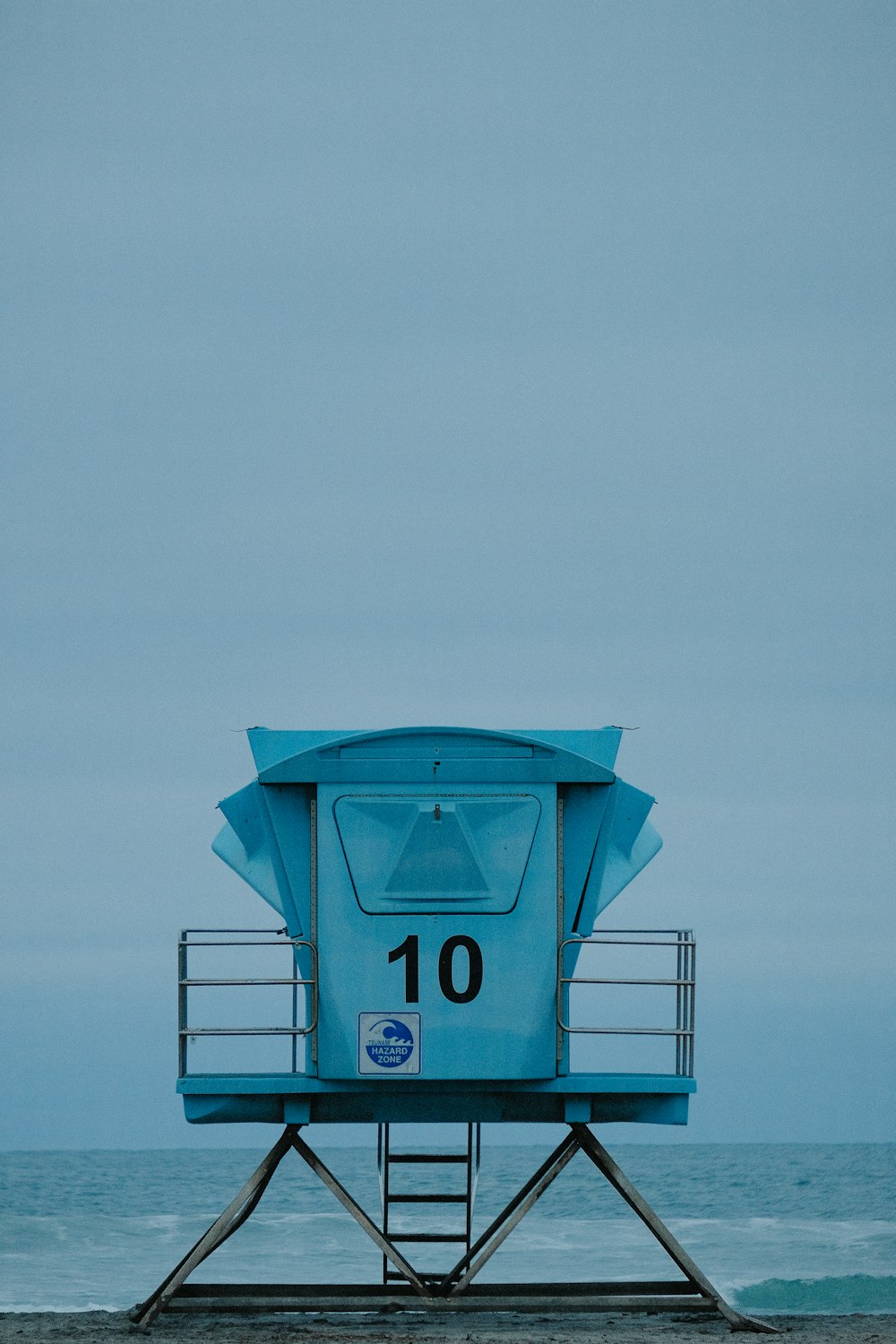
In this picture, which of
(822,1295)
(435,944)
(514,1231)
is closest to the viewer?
(435,944)

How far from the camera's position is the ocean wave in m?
27.9

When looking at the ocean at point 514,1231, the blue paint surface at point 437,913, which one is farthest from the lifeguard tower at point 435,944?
the ocean at point 514,1231

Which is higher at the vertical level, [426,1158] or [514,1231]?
[426,1158]

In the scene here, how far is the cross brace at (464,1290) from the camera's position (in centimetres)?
1549

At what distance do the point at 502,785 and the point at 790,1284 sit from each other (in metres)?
17.8

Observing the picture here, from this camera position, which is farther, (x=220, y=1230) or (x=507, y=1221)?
(x=507, y=1221)

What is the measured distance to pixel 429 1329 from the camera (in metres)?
15.2

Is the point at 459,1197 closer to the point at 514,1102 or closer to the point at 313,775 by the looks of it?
the point at 514,1102

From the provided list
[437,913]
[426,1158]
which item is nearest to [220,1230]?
[426,1158]

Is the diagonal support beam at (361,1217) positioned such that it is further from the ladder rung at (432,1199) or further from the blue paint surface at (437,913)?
the blue paint surface at (437,913)

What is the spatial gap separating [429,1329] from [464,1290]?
2.28ft

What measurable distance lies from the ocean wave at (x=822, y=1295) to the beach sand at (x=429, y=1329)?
1165 centimetres

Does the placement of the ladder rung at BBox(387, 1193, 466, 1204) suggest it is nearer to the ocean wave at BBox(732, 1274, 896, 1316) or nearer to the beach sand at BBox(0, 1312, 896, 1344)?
the beach sand at BBox(0, 1312, 896, 1344)

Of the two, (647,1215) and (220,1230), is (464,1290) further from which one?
(220,1230)
